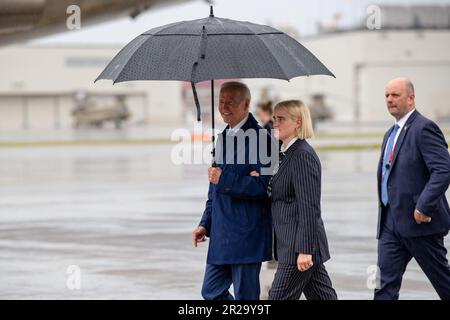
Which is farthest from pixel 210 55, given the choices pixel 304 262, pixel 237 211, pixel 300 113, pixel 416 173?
pixel 416 173

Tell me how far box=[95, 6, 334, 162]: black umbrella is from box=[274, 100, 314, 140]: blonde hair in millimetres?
193

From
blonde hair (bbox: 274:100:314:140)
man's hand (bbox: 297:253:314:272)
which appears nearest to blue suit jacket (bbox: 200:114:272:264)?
blonde hair (bbox: 274:100:314:140)

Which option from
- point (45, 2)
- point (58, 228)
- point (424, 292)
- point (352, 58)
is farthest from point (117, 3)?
point (352, 58)

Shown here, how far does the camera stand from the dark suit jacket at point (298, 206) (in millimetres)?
6863

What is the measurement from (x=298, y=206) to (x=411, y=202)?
48.3 inches

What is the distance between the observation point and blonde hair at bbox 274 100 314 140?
7.02 m

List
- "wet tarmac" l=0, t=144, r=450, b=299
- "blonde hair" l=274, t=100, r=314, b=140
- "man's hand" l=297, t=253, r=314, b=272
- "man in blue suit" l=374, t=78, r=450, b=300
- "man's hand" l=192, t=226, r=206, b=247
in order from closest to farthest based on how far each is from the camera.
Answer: "man's hand" l=297, t=253, r=314, b=272, "blonde hair" l=274, t=100, r=314, b=140, "man's hand" l=192, t=226, r=206, b=247, "man in blue suit" l=374, t=78, r=450, b=300, "wet tarmac" l=0, t=144, r=450, b=299

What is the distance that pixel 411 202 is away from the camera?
777cm

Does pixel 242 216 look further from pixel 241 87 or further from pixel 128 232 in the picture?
pixel 128 232

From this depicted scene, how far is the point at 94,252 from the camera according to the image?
12.6 metres

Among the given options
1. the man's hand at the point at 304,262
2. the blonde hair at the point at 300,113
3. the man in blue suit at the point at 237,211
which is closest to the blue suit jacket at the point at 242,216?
the man in blue suit at the point at 237,211

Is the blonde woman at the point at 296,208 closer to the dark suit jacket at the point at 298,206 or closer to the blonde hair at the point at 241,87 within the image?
the dark suit jacket at the point at 298,206

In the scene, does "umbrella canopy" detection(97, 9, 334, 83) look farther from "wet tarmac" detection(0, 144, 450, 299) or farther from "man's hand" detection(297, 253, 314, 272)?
"wet tarmac" detection(0, 144, 450, 299)
